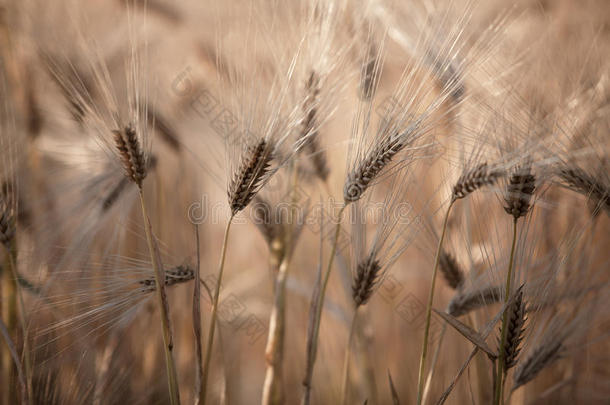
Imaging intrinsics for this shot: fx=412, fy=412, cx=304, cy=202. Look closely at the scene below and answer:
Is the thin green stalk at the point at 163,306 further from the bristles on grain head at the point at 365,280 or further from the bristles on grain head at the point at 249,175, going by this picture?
the bristles on grain head at the point at 365,280

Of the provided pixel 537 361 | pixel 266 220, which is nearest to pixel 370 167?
pixel 266 220

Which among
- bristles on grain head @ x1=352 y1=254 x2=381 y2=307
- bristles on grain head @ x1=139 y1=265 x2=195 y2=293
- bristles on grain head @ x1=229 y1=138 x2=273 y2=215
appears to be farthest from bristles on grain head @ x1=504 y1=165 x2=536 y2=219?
bristles on grain head @ x1=139 y1=265 x2=195 y2=293

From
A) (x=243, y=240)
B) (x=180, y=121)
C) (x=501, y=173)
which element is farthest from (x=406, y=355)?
(x=180, y=121)

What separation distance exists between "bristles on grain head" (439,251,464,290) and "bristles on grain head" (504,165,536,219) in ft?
0.66

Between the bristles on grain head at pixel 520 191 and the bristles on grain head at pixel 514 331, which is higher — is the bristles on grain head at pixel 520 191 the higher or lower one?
the higher one

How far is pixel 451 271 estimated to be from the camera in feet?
2.60

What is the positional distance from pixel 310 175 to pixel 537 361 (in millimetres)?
574

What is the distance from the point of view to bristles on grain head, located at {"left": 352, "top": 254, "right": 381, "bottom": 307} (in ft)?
2.23

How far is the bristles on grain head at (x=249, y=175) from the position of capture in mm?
598

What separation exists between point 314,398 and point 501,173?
0.95 metres

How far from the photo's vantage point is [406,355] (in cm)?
137

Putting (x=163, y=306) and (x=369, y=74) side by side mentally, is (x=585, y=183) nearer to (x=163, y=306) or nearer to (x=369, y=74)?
(x=369, y=74)

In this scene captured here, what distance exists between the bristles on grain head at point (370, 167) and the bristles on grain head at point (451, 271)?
0.26 meters

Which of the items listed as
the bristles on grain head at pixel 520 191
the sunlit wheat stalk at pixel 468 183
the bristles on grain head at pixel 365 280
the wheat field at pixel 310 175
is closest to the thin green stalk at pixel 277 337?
the wheat field at pixel 310 175
